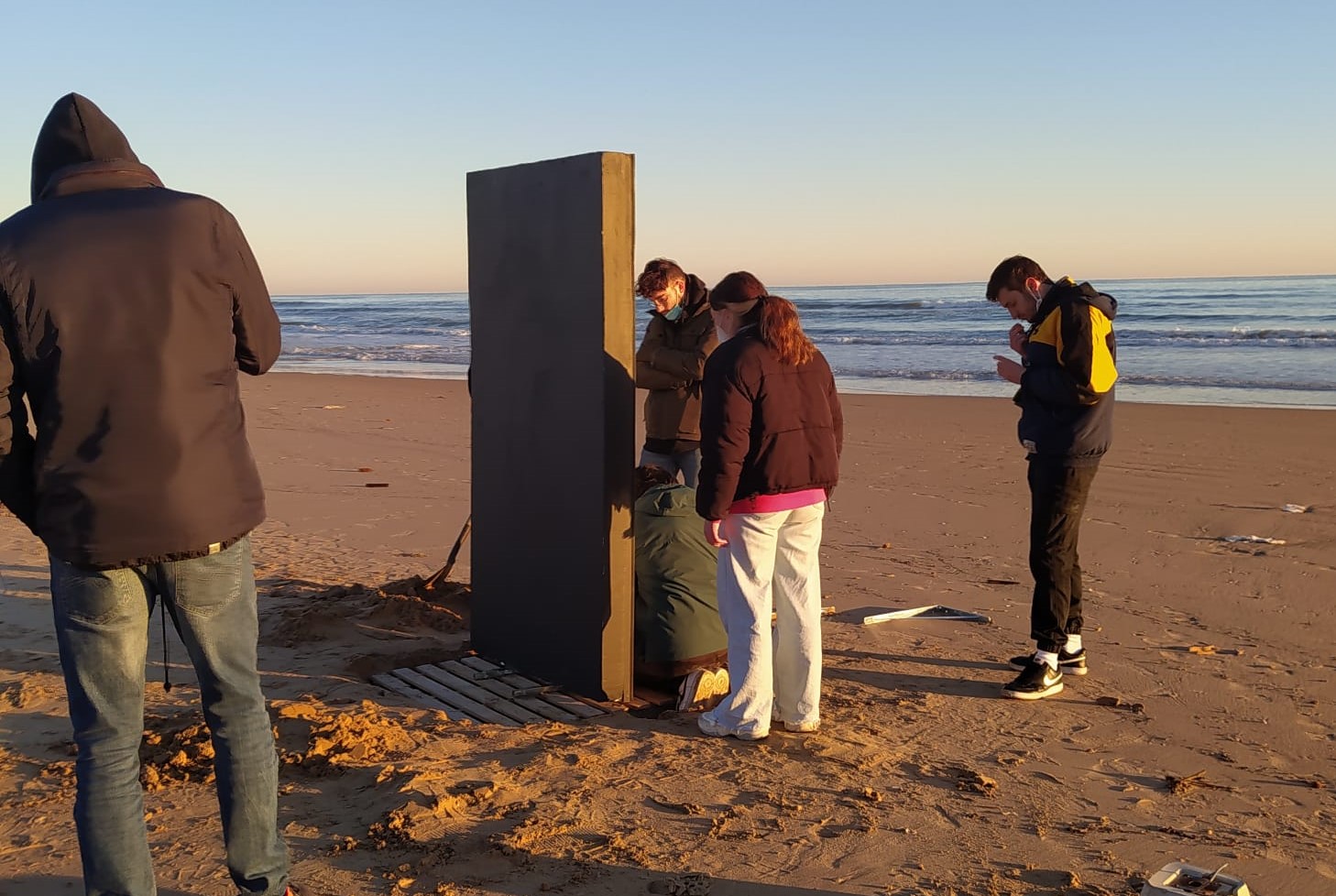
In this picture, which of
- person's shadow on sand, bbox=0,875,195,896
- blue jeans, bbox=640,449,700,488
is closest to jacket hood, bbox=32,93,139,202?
person's shadow on sand, bbox=0,875,195,896

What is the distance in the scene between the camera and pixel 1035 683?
16.1 ft

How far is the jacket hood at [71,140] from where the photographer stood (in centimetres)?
266

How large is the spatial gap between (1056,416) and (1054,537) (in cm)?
54

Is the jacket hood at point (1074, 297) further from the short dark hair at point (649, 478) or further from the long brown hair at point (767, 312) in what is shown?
the short dark hair at point (649, 478)

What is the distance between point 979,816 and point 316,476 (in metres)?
7.64

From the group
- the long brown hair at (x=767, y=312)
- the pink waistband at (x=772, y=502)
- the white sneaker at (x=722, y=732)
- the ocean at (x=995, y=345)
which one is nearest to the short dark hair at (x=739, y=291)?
the long brown hair at (x=767, y=312)

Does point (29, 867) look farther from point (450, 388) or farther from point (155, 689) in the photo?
point (450, 388)

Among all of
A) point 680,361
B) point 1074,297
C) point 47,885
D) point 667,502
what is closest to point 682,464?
point 680,361

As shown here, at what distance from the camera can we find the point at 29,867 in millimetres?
3342

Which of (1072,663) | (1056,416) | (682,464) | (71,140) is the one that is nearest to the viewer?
(71,140)

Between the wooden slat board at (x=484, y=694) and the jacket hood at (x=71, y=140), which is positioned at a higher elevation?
the jacket hood at (x=71, y=140)

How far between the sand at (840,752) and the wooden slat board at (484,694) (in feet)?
0.47

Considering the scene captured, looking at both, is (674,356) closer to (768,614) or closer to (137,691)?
(768,614)

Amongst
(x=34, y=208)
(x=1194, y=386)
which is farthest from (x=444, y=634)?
(x=1194, y=386)
